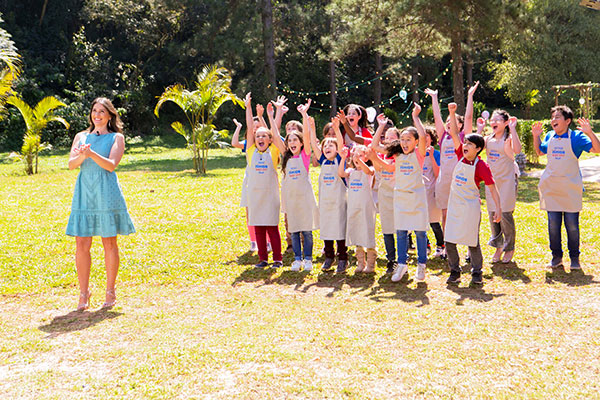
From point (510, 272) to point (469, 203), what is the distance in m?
1.03

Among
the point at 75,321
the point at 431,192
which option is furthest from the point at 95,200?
the point at 431,192

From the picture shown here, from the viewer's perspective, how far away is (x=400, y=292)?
5777 mm

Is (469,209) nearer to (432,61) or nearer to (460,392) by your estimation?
(460,392)

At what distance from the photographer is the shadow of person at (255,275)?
253 inches

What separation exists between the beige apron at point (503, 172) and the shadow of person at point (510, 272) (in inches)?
23.1

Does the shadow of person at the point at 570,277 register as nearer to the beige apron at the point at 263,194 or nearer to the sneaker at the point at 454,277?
the sneaker at the point at 454,277

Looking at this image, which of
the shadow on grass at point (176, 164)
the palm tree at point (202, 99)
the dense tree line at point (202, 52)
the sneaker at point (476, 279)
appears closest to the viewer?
the sneaker at point (476, 279)

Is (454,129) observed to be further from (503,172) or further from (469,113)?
(503,172)

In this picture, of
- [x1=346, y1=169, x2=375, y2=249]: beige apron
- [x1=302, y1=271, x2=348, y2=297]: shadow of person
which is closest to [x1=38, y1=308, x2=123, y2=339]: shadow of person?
[x1=302, y1=271, x2=348, y2=297]: shadow of person

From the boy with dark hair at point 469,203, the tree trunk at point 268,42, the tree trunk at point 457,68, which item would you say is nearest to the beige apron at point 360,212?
the boy with dark hair at point 469,203

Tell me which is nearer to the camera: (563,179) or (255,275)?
(563,179)

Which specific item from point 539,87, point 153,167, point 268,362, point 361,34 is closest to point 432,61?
point 539,87

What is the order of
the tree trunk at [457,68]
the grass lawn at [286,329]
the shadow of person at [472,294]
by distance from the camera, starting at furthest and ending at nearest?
the tree trunk at [457,68] < the shadow of person at [472,294] < the grass lawn at [286,329]

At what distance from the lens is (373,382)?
12.4 ft
